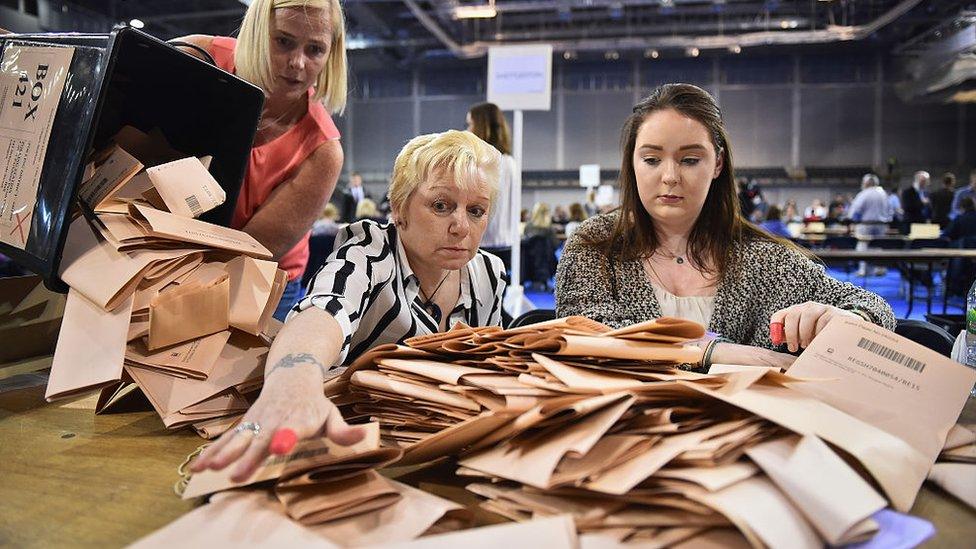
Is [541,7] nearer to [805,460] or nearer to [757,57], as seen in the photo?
[757,57]

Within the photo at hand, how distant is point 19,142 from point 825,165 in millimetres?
17248

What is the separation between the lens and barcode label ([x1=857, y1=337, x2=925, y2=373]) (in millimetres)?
924

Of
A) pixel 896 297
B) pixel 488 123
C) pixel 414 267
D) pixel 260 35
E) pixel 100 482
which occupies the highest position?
pixel 488 123

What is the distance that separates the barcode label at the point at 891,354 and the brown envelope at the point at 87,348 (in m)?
1.05

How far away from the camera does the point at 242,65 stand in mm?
1515

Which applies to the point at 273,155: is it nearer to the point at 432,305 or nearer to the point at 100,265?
the point at 432,305

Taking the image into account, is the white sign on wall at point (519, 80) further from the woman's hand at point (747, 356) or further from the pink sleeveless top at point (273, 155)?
the woman's hand at point (747, 356)

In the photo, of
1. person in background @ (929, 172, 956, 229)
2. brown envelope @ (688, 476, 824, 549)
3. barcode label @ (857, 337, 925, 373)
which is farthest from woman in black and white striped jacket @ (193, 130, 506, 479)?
person in background @ (929, 172, 956, 229)

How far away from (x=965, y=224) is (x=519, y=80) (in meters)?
5.61

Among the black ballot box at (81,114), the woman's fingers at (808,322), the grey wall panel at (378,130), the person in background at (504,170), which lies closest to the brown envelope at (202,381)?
the black ballot box at (81,114)

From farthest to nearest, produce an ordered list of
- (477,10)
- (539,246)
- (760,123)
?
1. (760,123)
2. (477,10)
3. (539,246)

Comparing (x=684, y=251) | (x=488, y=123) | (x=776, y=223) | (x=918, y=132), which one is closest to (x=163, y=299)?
(x=684, y=251)

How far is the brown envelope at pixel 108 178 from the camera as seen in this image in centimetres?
111

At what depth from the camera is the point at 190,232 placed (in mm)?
1087
